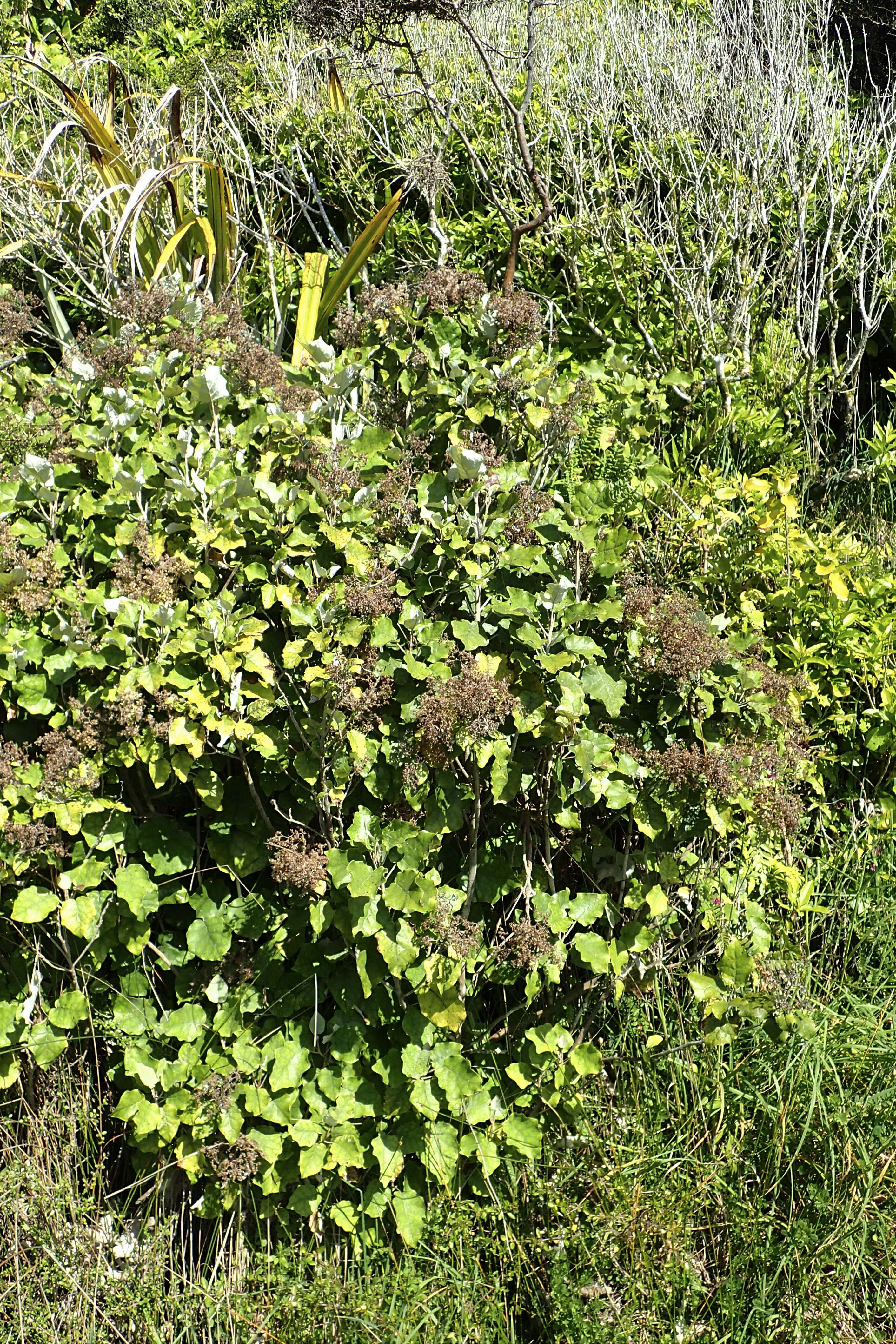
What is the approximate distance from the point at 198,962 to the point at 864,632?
1.80 meters

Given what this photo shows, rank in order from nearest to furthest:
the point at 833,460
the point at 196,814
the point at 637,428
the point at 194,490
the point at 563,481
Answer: the point at 194,490 < the point at 196,814 < the point at 637,428 < the point at 563,481 < the point at 833,460

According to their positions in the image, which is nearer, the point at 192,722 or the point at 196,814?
the point at 192,722

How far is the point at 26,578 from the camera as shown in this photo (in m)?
1.94

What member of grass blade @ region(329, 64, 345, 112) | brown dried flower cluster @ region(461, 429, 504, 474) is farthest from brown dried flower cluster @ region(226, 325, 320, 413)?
grass blade @ region(329, 64, 345, 112)

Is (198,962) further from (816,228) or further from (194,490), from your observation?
(816,228)

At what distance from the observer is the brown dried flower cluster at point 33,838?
1810 mm

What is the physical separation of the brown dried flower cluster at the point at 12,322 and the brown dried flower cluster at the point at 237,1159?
1.75 m

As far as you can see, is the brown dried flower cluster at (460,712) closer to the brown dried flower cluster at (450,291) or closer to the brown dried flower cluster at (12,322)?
the brown dried flower cluster at (450,291)

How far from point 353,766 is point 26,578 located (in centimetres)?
69

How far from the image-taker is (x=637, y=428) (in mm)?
2408

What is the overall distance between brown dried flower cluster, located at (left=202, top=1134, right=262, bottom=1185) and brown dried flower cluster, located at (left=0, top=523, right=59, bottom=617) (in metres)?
1.03

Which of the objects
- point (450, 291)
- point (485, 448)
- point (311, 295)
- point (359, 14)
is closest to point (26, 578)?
point (485, 448)

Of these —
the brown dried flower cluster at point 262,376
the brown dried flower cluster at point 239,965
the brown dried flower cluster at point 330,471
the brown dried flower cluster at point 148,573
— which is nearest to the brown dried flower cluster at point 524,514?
the brown dried flower cluster at point 330,471

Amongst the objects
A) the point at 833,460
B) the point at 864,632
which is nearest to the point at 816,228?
the point at 833,460
